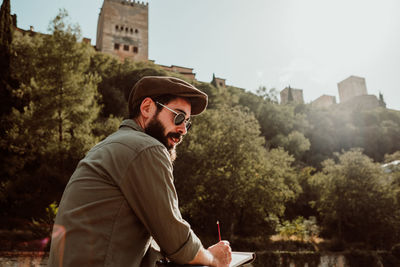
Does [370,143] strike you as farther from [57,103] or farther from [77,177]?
[77,177]

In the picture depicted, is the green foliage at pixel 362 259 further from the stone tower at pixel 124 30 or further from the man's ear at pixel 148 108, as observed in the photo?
the stone tower at pixel 124 30

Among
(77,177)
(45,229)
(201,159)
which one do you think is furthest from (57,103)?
(77,177)

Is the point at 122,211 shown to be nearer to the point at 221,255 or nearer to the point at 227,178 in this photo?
the point at 221,255

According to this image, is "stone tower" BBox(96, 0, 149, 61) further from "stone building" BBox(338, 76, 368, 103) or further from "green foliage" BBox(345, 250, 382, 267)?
"stone building" BBox(338, 76, 368, 103)

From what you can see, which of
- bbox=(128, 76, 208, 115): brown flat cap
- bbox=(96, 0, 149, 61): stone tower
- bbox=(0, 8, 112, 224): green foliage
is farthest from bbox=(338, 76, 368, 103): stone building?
bbox=(128, 76, 208, 115): brown flat cap

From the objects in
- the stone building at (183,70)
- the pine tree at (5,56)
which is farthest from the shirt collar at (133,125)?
the stone building at (183,70)

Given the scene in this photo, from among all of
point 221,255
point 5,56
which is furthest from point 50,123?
point 221,255

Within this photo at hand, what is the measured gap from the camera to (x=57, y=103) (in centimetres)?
1529

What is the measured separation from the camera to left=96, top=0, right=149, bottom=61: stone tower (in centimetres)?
5416

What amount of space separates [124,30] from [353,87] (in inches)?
2773

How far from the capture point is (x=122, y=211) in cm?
132

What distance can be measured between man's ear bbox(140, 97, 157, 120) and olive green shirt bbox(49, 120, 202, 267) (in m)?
0.37

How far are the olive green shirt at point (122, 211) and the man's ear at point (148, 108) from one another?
1.20 feet

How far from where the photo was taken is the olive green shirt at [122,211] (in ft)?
4.14
